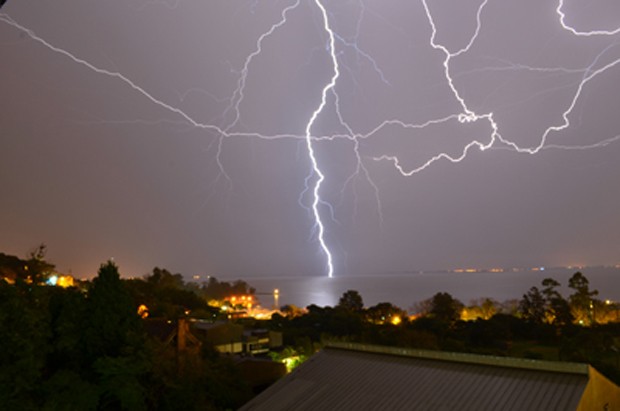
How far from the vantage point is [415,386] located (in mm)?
6840

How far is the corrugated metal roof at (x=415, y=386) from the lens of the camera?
595 cm

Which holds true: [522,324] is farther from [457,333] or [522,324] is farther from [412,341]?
[412,341]

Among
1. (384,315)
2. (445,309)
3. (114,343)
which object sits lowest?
(384,315)

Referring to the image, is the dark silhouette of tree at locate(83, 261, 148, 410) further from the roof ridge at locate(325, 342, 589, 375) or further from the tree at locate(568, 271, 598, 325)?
the tree at locate(568, 271, 598, 325)

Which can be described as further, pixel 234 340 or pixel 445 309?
pixel 445 309

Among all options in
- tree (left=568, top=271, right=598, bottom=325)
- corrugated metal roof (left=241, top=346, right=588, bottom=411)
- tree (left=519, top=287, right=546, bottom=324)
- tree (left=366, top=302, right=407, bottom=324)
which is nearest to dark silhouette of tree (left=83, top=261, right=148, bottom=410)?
corrugated metal roof (left=241, top=346, right=588, bottom=411)

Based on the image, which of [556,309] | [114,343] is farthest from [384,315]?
[114,343]

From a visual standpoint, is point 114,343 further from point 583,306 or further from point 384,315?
point 583,306

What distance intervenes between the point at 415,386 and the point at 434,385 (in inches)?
12.0

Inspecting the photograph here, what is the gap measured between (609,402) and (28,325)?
906cm

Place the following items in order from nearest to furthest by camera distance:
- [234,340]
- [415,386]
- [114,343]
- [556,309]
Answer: [415,386], [114,343], [234,340], [556,309]

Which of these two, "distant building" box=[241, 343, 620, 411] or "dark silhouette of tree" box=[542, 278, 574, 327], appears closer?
"distant building" box=[241, 343, 620, 411]

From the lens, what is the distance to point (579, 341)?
1711cm

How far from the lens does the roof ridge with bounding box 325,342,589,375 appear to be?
20.1 feet
